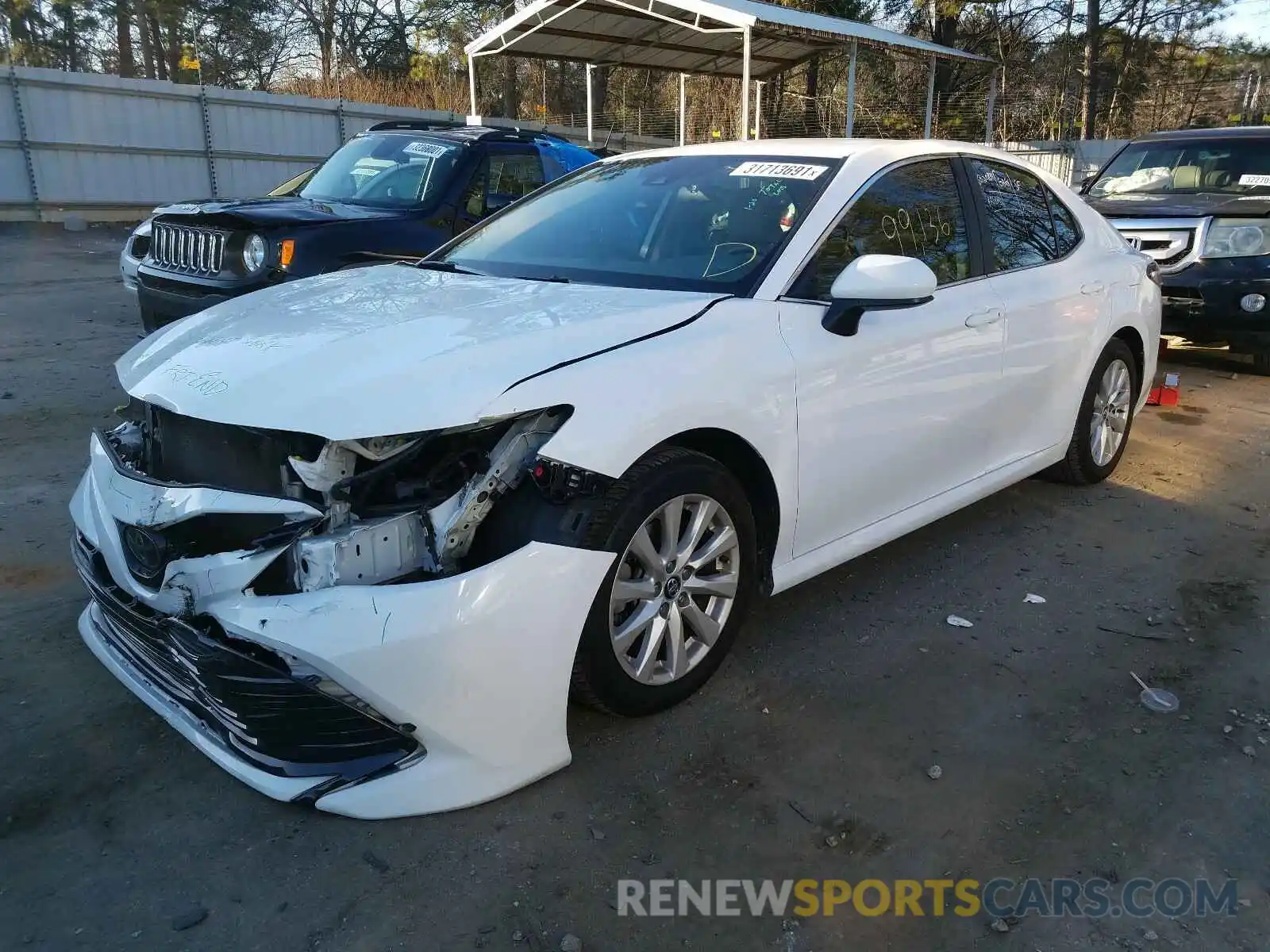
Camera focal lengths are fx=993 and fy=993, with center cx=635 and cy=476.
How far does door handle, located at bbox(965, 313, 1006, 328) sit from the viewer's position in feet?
12.4

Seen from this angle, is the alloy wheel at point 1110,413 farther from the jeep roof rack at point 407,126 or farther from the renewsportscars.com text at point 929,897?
the jeep roof rack at point 407,126

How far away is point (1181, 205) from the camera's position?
8086 millimetres

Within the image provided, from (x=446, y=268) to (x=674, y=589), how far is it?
1742 millimetres

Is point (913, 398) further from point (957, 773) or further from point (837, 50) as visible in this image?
point (837, 50)

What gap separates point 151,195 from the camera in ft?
58.3

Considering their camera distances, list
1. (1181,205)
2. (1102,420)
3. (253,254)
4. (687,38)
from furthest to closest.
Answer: (687,38) < (1181,205) < (253,254) < (1102,420)

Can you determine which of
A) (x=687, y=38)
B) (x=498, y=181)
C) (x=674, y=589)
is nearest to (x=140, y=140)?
(x=687, y=38)

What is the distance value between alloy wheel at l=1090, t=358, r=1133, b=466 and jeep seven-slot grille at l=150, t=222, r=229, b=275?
4.96 m

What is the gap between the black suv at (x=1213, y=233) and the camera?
7.55 metres

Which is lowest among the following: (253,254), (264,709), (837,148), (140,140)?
(264,709)

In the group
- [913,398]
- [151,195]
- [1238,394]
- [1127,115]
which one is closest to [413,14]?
[151,195]

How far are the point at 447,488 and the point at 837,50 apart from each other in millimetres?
18244

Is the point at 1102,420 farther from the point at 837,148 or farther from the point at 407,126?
the point at 407,126

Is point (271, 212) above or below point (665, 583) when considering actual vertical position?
above
